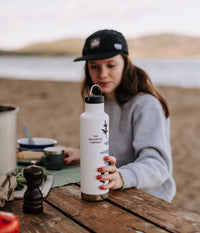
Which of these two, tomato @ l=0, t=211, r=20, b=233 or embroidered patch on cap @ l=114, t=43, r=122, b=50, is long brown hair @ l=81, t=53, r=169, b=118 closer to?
embroidered patch on cap @ l=114, t=43, r=122, b=50

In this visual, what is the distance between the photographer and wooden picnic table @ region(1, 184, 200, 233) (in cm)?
95

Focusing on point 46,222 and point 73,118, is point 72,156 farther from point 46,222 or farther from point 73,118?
point 73,118

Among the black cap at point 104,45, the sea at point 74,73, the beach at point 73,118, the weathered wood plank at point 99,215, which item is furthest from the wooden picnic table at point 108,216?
the sea at point 74,73

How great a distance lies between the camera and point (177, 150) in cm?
538

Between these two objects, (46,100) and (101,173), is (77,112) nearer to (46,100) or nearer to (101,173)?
(46,100)

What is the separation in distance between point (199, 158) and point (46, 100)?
5.94 m

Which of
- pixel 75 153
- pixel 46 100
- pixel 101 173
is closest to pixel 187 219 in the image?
pixel 101 173

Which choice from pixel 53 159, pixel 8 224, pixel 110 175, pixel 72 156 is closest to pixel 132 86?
pixel 72 156

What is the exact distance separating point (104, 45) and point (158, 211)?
37.3 inches

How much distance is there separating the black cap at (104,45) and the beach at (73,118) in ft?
1.66

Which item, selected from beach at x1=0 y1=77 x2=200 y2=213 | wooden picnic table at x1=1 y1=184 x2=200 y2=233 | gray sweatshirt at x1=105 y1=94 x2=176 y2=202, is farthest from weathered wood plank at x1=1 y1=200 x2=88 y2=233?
beach at x1=0 y1=77 x2=200 y2=213

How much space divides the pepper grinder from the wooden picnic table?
2 centimetres

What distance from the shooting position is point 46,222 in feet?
3.24

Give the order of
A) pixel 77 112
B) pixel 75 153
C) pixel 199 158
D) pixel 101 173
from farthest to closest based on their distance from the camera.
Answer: pixel 77 112, pixel 199 158, pixel 75 153, pixel 101 173
